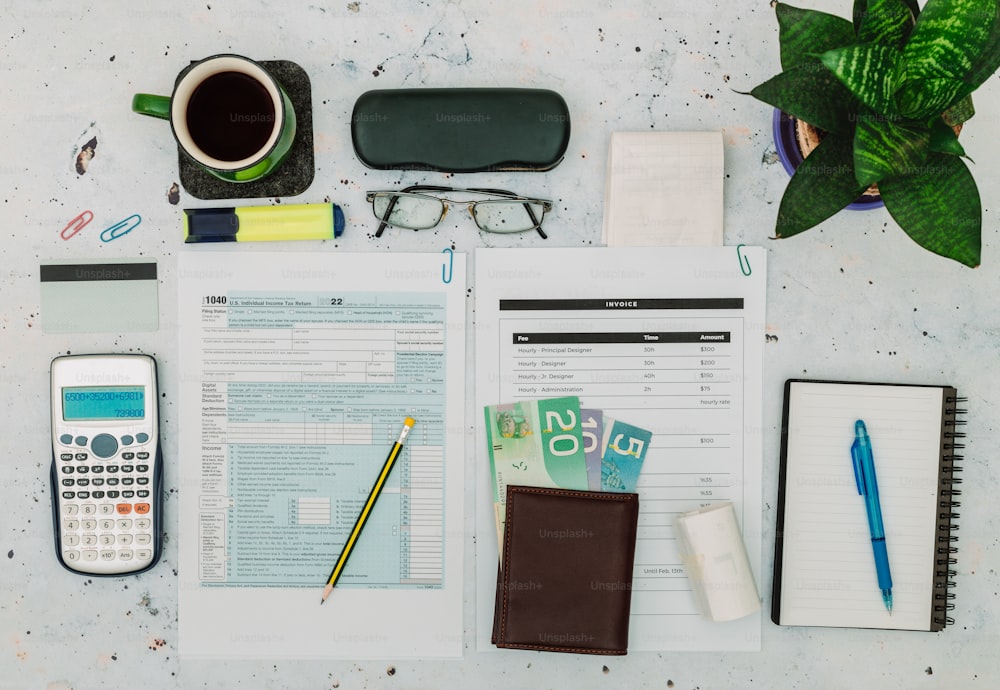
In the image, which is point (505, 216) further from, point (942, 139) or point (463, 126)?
point (942, 139)

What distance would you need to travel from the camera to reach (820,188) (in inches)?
21.7

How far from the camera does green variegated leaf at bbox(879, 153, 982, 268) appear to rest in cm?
54

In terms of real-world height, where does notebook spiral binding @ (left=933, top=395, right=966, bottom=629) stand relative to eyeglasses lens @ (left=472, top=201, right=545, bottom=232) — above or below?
below

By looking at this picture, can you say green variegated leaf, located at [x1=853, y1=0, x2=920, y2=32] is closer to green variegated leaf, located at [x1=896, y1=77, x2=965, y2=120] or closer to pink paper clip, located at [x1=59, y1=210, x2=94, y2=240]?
green variegated leaf, located at [x1=896, y1=77, x2=965, y2=120]

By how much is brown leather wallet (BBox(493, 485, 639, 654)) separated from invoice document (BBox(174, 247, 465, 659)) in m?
0.07

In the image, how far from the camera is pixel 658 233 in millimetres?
697

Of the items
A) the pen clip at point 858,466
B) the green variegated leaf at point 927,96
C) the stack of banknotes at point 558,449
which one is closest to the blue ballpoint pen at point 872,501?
the pen clip at point 858,466

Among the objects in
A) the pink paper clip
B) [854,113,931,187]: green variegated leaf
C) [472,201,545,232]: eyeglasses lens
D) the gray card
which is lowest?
the gray card

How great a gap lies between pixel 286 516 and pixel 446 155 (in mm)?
396

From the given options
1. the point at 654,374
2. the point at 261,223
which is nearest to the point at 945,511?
the point at 654,374

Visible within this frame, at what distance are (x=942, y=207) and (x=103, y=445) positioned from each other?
777mm

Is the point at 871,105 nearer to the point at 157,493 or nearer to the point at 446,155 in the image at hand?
the point at 446,155

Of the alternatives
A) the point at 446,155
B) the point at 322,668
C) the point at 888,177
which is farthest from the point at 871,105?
the point at 322,668

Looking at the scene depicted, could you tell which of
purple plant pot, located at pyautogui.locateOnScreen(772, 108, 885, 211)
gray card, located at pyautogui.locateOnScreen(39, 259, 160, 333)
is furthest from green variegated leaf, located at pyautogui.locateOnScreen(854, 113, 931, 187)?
gray card, located at pyautogui.locateOnScreen(39, 259, 160, 333)
